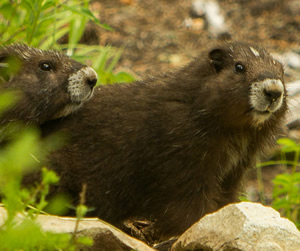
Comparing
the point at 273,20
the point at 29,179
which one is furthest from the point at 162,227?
the point at 273,20

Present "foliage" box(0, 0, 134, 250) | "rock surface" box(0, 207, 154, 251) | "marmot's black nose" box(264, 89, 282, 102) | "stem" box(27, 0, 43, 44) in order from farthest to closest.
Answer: "stem" box(27, 0, 43, 44) → "marmot's black nose" box(264, 89, 282, 102) → "rock surface" box(0, 207, 154, 251) → "foliage" box(0, 0, 134, 250)

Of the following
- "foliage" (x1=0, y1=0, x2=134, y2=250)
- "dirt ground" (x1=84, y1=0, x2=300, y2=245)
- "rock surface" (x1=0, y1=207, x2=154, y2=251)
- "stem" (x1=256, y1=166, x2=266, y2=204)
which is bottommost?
"rock surface" (x1=0, y1=207, x2=154, y2=251)

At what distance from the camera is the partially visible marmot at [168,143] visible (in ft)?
16.3

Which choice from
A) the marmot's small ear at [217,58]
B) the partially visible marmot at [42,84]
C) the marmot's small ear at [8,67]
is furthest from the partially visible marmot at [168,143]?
the marmot's small ear at [8,67]

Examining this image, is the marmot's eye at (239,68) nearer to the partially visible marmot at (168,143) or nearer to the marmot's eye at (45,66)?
the partially visible marmot at (168,143)

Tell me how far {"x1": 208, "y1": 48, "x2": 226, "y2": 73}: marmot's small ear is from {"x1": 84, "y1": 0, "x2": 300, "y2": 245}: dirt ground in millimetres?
3772

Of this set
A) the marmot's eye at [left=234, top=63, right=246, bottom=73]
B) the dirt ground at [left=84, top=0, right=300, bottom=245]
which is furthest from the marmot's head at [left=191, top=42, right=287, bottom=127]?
Result: the dirt ground at [left=84, top=0, right=300, bottom=245]

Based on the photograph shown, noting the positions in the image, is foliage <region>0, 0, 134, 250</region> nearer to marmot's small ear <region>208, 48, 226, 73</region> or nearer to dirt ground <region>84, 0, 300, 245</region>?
dirt ground <region>84, 0, 300, 245</region>

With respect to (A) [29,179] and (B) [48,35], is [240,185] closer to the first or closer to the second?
(A) [29,179]

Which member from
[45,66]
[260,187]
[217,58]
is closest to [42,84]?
[45,66]

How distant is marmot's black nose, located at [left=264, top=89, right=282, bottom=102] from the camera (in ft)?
15.0

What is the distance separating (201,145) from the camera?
498cm

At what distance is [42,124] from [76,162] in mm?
377

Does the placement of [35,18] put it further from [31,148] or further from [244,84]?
[31,148]
